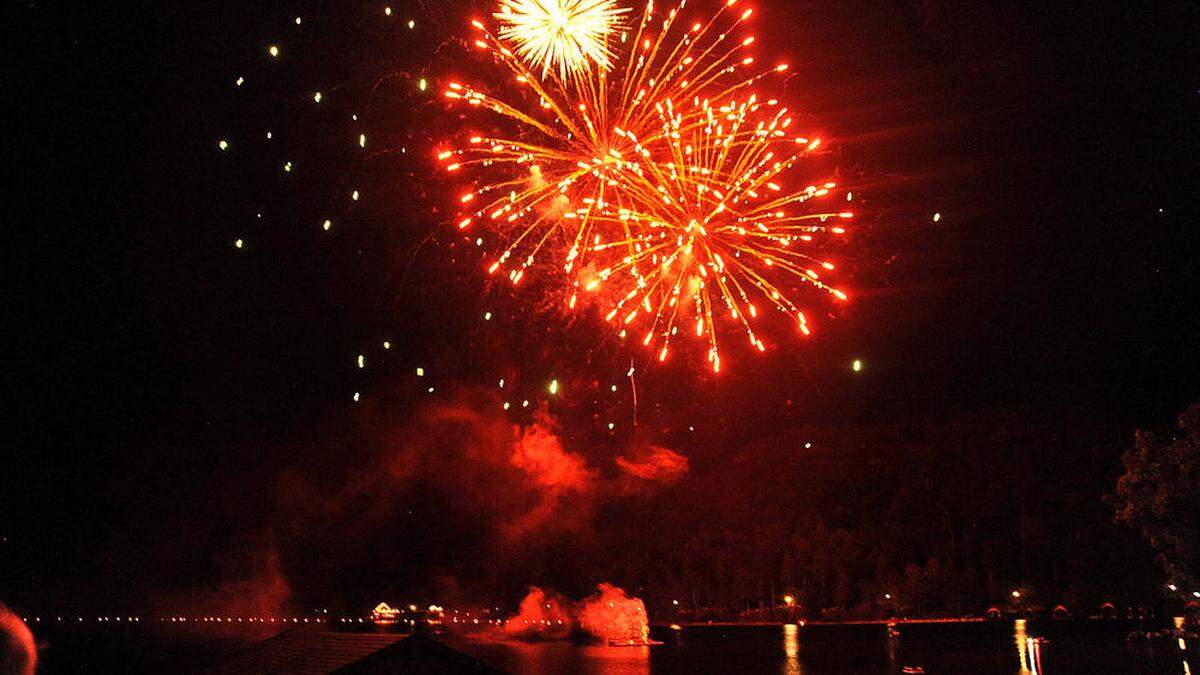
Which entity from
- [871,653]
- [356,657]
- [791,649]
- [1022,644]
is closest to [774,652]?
[791,649]

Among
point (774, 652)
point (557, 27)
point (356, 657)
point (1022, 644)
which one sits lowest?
point (774, 652)

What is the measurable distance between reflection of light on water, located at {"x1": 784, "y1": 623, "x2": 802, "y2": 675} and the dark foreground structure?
16956mm

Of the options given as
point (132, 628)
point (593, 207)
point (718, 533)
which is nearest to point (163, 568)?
point (132, 628)

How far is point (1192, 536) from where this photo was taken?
65.7ft

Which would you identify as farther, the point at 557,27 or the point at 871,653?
the point at 871,653

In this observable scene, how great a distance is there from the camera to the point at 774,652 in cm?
3438

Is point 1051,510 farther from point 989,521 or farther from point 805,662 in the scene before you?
point 805,662

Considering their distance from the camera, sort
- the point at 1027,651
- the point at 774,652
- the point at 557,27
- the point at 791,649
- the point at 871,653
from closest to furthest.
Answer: the point at 557,27, the point at 1027,651, the point at 871,653, the point at 774,652, the point at 791,649

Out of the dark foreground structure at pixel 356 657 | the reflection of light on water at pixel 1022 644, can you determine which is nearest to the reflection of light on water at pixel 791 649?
the reflection of light on water at pixel 1022 644

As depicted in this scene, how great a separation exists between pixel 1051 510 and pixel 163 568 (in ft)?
130

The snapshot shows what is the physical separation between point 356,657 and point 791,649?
A: 90.0ft

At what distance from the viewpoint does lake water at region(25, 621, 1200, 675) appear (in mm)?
→ 22266

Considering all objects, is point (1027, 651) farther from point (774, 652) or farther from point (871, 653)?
point (774, 652)

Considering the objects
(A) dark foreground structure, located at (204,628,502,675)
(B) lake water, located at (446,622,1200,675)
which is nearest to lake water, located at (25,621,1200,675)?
(B) lake water, located at (446,622,1200,675)
